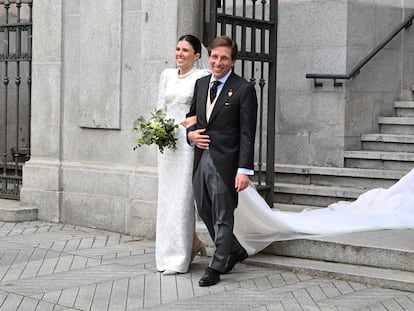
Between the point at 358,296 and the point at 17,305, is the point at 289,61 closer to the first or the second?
the point at 358,296

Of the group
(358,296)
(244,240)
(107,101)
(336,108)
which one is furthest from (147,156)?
(358,296)

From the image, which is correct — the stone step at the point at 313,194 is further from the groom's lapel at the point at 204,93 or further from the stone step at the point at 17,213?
the groom's lapel at the point at 204,93

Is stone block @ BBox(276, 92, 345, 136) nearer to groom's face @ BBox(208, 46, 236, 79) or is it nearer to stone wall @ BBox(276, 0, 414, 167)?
stone wall @ BBox(276, 0, 414, 167)

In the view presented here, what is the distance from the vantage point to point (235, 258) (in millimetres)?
8109

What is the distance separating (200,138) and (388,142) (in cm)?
436

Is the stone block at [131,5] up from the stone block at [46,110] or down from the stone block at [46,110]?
up

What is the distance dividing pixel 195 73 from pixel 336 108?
3778 millimetres

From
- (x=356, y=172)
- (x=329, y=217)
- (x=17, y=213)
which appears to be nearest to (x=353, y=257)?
(x=329, y=217)

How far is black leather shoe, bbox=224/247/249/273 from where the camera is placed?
8.04 m

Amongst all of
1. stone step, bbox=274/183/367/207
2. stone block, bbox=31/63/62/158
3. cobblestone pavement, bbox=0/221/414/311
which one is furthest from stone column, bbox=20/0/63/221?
stone step, bbox=274/183/367/207

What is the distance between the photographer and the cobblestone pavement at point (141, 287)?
7.16 metres

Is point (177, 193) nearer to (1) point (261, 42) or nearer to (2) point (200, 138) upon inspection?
(2) point (200, 138)

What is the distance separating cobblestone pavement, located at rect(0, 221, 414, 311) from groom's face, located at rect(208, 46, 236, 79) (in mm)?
1773

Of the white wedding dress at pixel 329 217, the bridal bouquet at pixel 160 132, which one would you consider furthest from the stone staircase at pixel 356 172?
the bridal bouquet at pixel 160 132
